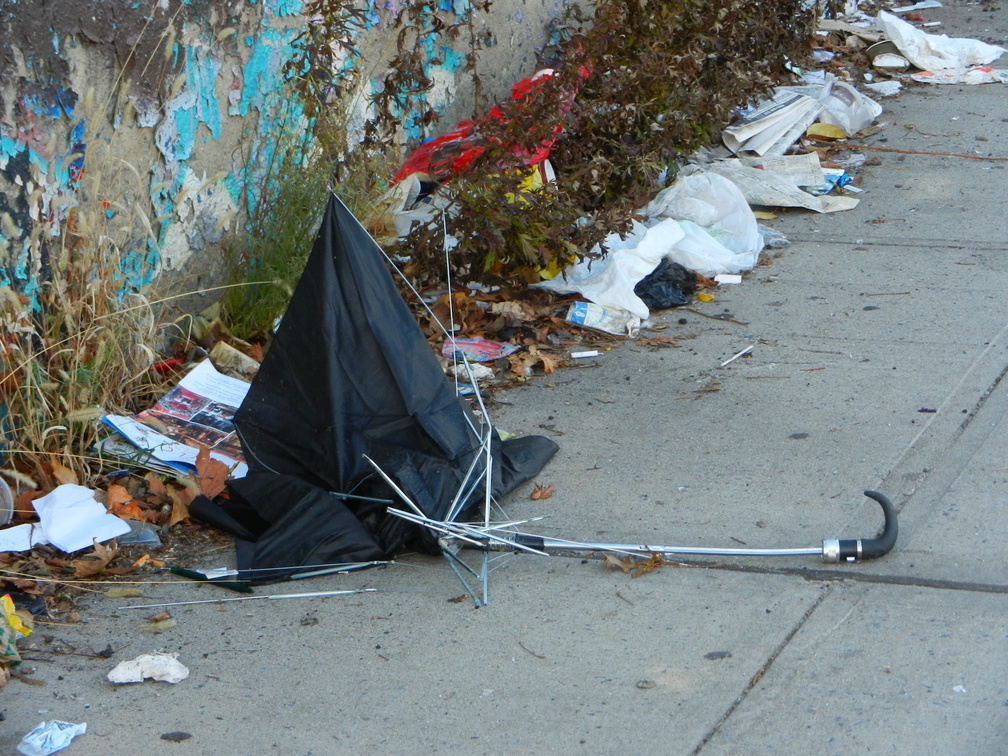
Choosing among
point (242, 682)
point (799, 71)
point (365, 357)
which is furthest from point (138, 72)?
point (799, 71)

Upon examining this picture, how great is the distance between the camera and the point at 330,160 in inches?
191

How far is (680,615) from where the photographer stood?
2.75 meters

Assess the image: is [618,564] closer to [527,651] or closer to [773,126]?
[527,651]

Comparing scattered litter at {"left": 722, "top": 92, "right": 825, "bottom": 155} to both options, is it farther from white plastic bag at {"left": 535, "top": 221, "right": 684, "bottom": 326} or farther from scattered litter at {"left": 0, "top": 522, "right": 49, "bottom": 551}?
scattered litter at {"left": 0, "top": 522, "right": 49, "bottom": 551}

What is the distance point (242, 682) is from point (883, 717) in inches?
55.9

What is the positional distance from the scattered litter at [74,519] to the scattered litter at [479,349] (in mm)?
1531

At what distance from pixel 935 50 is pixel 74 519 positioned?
23.4 feet

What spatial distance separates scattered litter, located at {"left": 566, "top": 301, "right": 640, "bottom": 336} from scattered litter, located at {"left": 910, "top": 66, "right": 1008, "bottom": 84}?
4507mm

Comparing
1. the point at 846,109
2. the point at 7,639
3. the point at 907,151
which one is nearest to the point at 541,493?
the point at 7,639

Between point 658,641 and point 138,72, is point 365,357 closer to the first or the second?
point 658,641

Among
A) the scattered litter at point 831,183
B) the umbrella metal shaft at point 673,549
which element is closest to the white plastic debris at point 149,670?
the umbrella metal shaft at point 673,549

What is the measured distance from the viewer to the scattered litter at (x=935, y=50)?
809cm

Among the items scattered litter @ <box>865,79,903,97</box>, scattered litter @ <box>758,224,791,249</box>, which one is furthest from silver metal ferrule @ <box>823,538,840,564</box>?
scattered litter @ <box>865,79,903,97</box>

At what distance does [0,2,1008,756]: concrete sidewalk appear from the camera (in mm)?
2379
